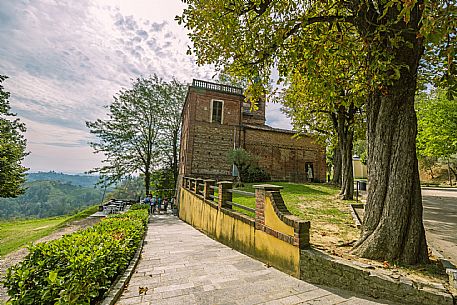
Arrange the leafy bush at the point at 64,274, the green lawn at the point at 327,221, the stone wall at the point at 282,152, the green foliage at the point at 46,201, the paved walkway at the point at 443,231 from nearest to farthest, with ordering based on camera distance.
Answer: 1. the leafy bush at the point at 64,274
2. the paved walkway at the point at 443,231
3. the green lawn at the point at 327,221
4. the stone wall at the point at 282,152
5. the green foliage at the point at 46,201

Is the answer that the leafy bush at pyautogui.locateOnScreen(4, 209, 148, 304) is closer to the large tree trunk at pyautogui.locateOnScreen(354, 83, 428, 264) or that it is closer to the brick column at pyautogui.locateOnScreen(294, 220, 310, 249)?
the brick column at pyautogui.locateOnScreen(294, 220, 310, 249)

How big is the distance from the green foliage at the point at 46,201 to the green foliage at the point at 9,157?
92.1 metres

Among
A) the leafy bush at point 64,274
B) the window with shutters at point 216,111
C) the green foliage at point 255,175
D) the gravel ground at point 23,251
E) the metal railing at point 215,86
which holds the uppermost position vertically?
the metal railing at point 215,86

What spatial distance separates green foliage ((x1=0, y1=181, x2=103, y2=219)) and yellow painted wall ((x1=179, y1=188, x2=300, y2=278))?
4219 inches

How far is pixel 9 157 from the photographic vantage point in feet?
47.5

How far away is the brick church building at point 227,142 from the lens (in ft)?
64.0

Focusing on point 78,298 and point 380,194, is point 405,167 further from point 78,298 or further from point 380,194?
point 78,298

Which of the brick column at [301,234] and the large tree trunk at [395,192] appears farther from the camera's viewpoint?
the brick column at [301,234]

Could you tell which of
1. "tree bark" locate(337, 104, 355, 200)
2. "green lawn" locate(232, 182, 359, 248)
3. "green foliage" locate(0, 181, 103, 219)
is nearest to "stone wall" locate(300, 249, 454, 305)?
"green lawn" locate(232, 182, 359, 248)

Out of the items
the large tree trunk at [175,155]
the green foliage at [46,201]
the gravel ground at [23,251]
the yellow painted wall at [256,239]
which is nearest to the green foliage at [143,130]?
the large tree trunk at [175,155]

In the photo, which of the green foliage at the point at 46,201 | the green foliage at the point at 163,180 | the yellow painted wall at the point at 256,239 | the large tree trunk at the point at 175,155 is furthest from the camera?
the green foliage at the point at 46,201

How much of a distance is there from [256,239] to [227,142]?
51.0 feet

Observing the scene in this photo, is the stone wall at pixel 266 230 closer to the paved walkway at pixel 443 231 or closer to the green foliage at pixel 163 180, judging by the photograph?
the paved walkway at pixel 443 231

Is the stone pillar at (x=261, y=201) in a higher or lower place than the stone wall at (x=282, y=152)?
lower
